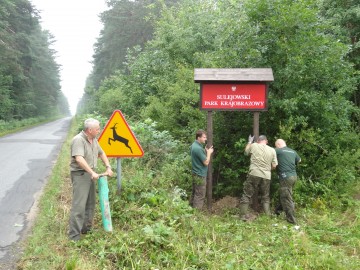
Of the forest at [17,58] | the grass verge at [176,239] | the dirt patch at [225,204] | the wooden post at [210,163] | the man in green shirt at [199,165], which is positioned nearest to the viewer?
the grass verge at [176,239]

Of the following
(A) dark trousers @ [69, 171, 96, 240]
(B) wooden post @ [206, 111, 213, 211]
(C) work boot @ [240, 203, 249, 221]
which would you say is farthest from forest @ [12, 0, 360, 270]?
(B) wooden post @ [206, 111, 213, 211]

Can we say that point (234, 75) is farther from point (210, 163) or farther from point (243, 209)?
point (243, 209)

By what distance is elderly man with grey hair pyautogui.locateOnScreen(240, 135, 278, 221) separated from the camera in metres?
7.55

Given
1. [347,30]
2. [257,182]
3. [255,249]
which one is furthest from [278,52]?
[347,30]

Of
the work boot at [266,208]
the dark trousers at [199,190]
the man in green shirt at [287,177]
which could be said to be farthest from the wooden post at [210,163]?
the man in green shirt at [287,177]

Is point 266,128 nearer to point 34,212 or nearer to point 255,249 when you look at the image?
point 255,249

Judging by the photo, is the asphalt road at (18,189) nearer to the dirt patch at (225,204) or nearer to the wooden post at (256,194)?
the dirt patch at (225,204)

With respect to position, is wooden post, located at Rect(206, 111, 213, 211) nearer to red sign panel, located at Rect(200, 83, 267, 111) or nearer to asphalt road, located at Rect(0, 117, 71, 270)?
red sign panel, located at Rect(200, 83, 267, 111)

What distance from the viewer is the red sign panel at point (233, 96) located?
7918 mm

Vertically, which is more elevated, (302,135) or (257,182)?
(302,135)

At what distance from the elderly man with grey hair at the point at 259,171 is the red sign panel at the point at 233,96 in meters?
0.82

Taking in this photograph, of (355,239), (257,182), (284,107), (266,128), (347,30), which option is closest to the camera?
(355,239)

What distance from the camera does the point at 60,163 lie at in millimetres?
12023

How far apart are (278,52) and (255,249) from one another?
4.84 metres
